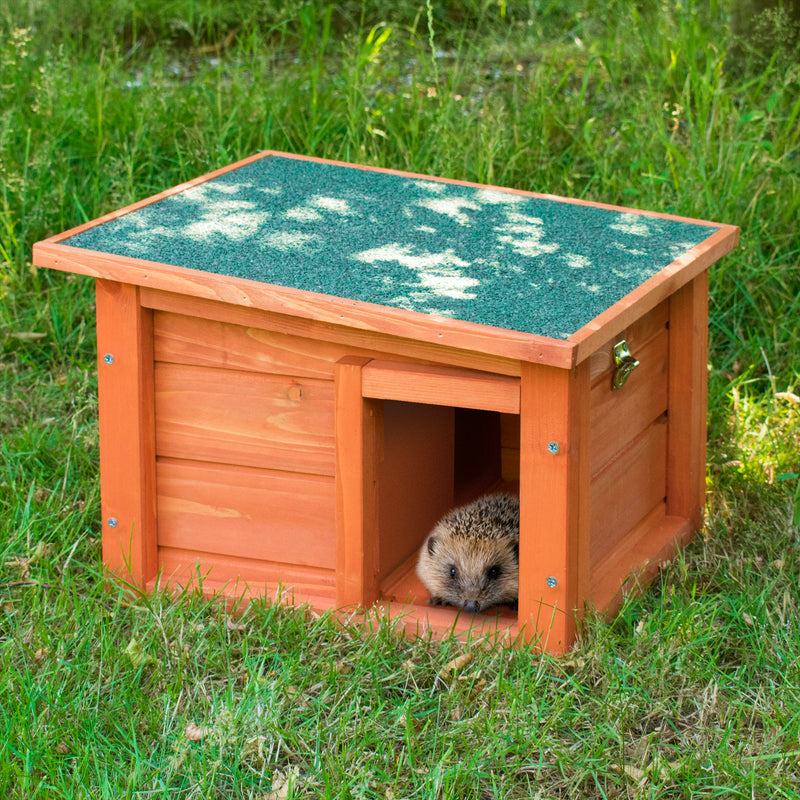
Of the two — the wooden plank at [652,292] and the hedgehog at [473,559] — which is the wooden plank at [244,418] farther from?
the wooden plank at [652,292]

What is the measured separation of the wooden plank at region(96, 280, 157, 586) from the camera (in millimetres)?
3818

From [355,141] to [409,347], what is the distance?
2882 mm

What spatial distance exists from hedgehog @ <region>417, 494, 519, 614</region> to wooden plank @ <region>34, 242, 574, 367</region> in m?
0.82

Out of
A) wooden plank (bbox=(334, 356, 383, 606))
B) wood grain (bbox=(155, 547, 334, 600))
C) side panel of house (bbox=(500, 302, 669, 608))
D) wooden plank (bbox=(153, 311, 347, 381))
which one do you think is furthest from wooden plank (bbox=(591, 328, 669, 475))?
wood grain (bbox=(155, 547, 334, 600))

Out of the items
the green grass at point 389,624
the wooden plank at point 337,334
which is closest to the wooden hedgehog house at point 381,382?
the wooden plank at point 337,334

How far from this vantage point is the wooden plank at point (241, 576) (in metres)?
3.91

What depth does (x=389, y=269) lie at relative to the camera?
3.76m

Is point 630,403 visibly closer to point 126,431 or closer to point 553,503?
point 553,503

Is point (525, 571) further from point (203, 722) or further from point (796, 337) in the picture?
point (796, 337)

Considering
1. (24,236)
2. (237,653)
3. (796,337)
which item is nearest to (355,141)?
(24,236)

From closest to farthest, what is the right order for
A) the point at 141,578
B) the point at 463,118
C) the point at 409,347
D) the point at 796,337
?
the point at 409,347, the point at 141,578, the point at 796,337, the point at 463,118

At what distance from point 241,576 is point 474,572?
0.76 meters

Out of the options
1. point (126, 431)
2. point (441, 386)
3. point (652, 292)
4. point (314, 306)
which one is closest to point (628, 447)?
point (652, 292)

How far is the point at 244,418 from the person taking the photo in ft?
12.6
